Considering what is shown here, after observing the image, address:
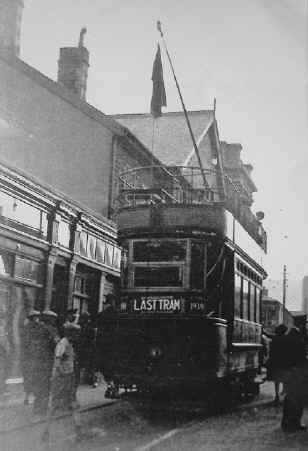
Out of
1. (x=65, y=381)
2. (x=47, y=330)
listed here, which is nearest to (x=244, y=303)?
(x=47, y=330)

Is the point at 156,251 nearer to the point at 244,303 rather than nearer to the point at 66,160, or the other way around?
the point at 244,303

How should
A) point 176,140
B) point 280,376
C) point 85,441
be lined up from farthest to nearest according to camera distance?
point 176,140 → point 280,376 → point 85,441

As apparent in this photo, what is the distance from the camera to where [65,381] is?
8.14 metres

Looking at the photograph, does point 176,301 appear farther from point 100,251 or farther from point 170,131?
point 170,131

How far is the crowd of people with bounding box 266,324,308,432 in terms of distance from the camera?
9.33m

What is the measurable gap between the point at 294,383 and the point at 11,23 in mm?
12925

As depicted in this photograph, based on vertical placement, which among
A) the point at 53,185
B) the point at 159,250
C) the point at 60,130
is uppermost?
the point at 60,130

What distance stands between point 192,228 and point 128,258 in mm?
1136

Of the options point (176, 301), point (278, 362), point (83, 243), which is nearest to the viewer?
point (278, 362)

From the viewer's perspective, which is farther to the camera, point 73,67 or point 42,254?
point 73,67

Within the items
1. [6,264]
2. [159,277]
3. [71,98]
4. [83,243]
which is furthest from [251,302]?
[71,98]

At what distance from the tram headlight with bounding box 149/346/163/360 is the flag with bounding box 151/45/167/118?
22.5ft

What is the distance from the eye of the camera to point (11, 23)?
18094 millimetres

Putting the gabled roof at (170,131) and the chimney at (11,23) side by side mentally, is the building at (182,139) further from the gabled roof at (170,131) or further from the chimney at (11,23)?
the chimney at (11,23)
